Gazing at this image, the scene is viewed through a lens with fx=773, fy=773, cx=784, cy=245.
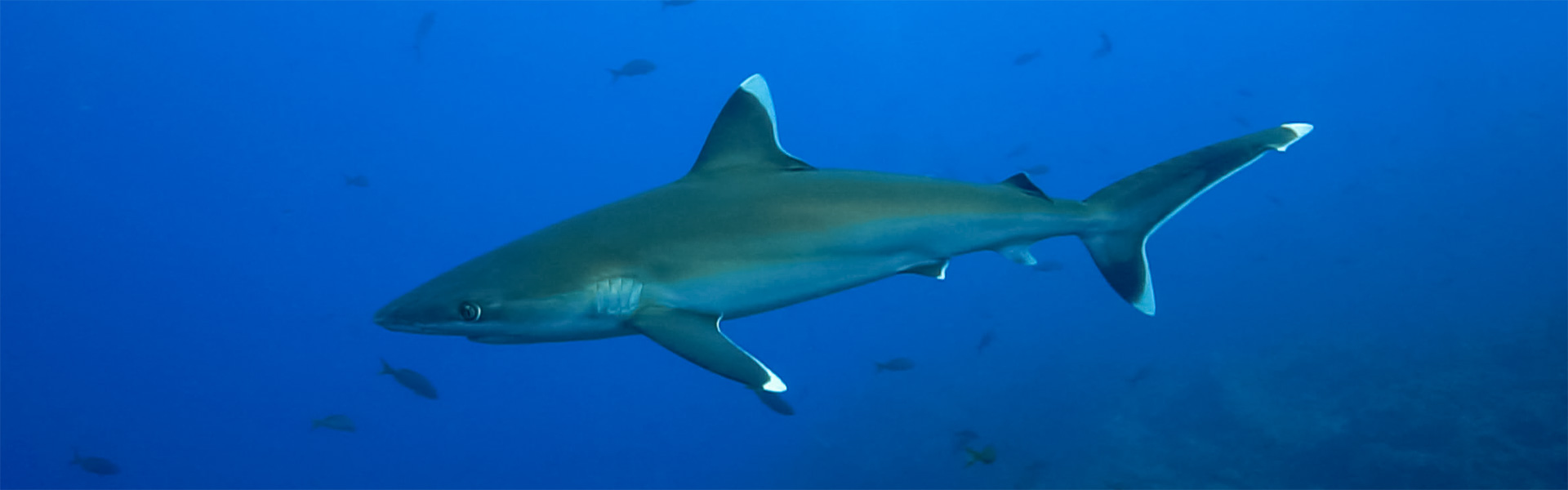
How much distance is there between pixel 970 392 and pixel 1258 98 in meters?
61.4

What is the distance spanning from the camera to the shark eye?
2.50 meters

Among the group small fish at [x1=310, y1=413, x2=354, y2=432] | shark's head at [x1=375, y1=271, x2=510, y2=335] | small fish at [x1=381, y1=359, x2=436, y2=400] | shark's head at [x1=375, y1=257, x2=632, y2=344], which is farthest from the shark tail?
small fish at [x1=310, y1=413, x2=354, y2=432]

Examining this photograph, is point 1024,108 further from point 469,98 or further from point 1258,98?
point 469,98

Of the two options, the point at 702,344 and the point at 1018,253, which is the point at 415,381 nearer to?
the point at 702,344

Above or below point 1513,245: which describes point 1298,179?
above

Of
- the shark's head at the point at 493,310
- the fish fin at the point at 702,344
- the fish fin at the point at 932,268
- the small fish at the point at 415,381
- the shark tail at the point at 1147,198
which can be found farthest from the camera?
the small fish at the point at 415,381

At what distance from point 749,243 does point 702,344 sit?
0.41 m

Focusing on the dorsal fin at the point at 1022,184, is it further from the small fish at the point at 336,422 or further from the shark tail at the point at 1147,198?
the small fish at the point at 336,422

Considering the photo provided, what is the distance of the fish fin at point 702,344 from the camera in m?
2.41

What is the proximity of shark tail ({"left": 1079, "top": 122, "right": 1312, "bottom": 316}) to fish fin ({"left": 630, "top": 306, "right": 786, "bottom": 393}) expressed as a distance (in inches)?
56.7

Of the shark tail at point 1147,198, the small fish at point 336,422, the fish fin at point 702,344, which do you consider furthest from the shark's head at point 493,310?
the small fish at point 336,422

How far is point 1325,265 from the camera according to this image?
24.1m

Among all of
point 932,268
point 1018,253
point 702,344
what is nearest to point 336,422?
point 702,344

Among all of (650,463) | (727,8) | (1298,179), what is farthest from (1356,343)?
(727,8)
